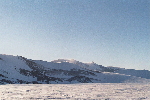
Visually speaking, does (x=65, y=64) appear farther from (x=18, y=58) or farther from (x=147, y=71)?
(x=147, y=71)

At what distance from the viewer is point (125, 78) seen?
199 ft

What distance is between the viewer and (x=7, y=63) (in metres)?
47.1

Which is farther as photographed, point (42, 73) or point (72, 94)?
point (42, 73)

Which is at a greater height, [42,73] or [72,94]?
[72,94]

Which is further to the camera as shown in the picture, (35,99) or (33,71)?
(33,71)

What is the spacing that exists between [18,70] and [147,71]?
99.3m

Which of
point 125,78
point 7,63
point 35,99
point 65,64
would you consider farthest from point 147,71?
point 35,99

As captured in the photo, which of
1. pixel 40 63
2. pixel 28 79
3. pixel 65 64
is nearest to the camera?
pixel 28 79

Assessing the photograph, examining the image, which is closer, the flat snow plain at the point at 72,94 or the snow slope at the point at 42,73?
the flat snow plain at the point at 72,94

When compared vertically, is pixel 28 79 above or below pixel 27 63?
below

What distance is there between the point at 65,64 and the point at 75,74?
9155 millimetres

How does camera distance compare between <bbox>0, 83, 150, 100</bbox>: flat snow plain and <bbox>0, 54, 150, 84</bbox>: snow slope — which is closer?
<bbox>0, 83, 150, 100</bbox>: flat snow plain

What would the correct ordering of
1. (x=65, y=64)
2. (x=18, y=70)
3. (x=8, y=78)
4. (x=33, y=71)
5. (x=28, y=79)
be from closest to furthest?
1. (x=8, y=78)
2. (x=28, y=79)
3. (x=18, y=70)
4. (x=33, y=71)
5. (x=65, y=64)

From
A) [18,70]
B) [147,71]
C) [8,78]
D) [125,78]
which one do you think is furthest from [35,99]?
[147,71]
